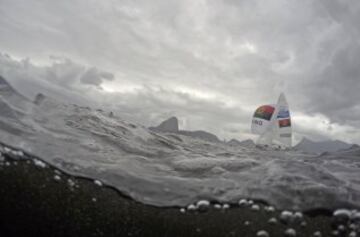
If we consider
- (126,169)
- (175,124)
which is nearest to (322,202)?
(126,169)

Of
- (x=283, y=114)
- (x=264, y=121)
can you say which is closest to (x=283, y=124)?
(x=283, y=114)

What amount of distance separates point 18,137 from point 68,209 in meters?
3.07

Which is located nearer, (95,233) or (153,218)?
(95,233)

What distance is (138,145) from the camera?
10250mm

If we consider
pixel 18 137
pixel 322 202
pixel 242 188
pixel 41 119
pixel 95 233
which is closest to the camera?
pixel 95 233

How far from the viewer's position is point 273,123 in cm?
5334

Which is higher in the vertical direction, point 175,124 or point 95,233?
point 175,124

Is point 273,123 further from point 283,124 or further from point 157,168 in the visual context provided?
point 157,168

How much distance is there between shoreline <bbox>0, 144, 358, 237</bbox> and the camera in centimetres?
507

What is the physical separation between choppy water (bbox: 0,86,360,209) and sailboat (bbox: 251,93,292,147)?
42.1 metres

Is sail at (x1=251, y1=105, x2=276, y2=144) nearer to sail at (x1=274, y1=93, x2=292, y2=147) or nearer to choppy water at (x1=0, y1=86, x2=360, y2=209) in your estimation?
sail at (x1=274, y1=93, x2=292, y2=147)

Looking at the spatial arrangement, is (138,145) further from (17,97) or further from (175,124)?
(175,124)

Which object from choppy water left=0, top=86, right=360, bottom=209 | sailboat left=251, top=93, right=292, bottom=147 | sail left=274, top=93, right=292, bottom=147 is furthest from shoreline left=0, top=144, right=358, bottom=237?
sail left=274, top=93, right=292, bottom=147

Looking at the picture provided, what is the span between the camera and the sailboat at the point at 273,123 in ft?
172
